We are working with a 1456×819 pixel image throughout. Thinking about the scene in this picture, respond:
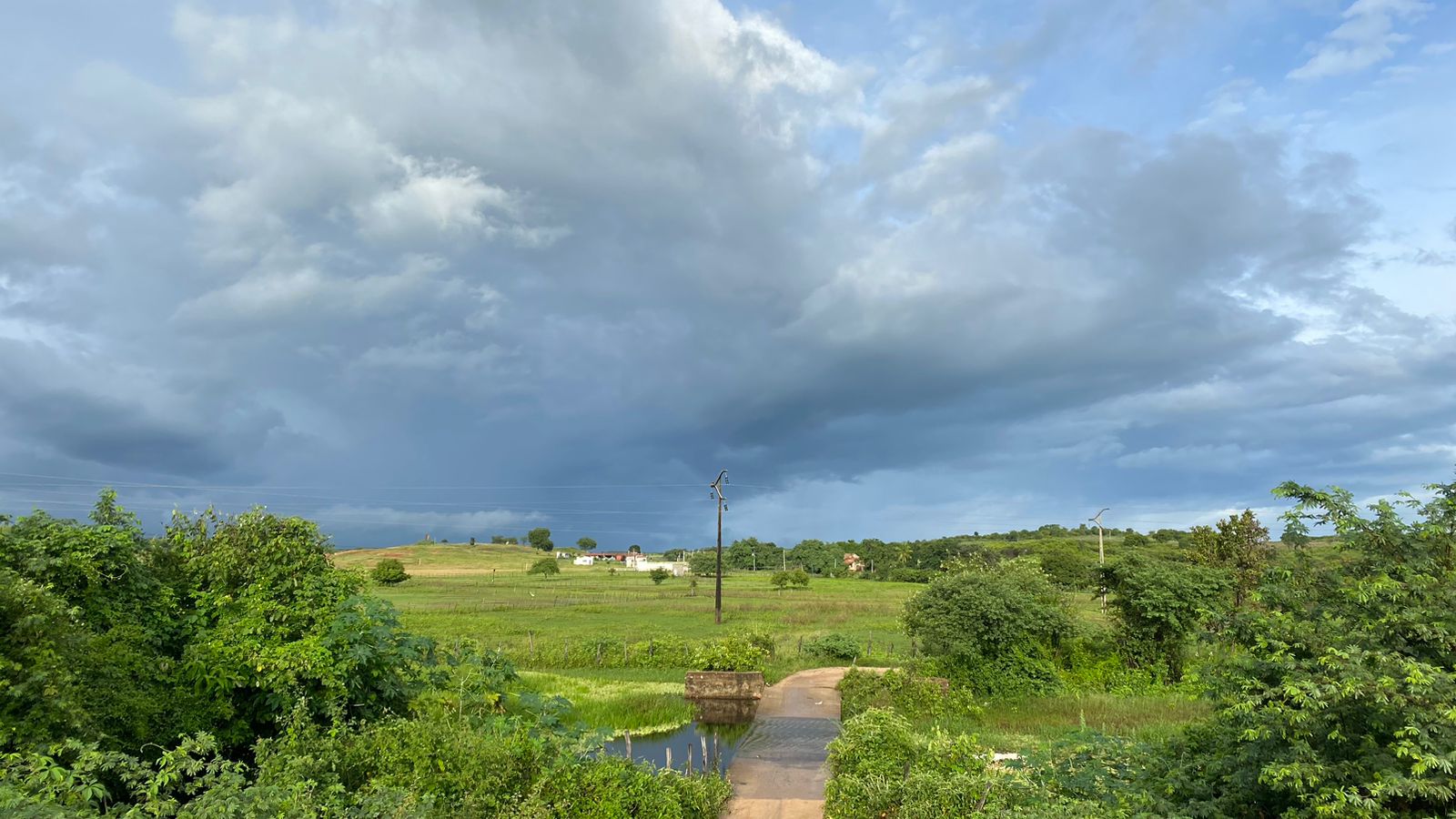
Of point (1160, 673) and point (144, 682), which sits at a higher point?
point (144, 682)

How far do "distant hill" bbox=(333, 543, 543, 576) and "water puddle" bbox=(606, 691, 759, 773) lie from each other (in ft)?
270

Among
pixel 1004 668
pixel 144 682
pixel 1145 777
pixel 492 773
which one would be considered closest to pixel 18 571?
pixel 144 682

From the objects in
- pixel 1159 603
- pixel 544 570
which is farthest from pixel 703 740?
pixel 544 570

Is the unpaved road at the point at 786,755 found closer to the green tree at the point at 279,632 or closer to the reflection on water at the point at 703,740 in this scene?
the reflection on water at the point at 703,740

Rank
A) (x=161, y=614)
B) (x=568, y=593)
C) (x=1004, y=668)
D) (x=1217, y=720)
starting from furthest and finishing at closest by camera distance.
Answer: (x=568, y=593)
(x=1004, y=668)
(x=161, y=614)
(x=1217, y=720)

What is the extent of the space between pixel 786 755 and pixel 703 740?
9.74 feet

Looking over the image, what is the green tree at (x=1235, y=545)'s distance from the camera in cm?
3157

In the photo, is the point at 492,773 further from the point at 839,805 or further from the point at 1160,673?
the point at 1160,673

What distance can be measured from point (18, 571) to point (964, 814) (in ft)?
38.3

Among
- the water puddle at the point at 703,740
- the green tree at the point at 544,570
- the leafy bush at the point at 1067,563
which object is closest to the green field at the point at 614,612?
the green tree at the point at 544,570

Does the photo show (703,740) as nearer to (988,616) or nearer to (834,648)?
(988,616)

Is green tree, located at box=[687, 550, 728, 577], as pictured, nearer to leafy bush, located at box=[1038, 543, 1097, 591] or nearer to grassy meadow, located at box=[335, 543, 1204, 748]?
grassy meadow, located at box=[335, 543, 1204, 748]

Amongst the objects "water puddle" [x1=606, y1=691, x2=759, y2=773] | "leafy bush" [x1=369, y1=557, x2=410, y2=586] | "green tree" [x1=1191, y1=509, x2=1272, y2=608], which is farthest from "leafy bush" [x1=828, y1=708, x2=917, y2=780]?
"leafy bush" [x1=369, y1=557, x2=410, y2=586]

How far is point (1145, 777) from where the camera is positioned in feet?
27.9
